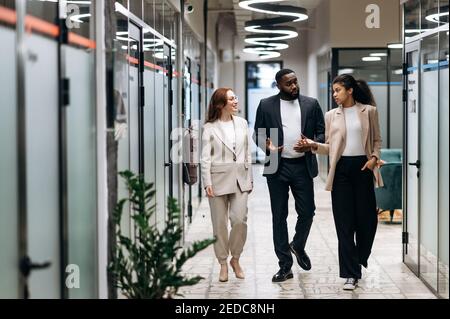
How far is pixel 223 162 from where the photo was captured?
6.64 meters

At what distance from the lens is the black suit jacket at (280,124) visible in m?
6.67

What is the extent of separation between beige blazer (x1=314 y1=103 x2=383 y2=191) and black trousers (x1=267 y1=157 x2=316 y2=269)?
355 mm

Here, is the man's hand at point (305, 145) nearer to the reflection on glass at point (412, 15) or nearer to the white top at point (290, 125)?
the white top at point (290, 125)

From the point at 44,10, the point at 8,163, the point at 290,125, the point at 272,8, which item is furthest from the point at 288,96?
the point at 272,8

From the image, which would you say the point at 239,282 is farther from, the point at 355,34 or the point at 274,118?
the point at 355,34

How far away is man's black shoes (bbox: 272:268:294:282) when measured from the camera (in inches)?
266

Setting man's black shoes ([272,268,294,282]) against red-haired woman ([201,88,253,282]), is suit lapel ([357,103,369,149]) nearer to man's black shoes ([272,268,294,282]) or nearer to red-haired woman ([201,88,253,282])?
red-haired woman ([201,88,253,282])

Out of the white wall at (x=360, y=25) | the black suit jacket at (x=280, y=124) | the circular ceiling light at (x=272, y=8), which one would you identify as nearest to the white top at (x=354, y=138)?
the black suit jacket at (x=280, y=124)

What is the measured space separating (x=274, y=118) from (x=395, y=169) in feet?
13.8

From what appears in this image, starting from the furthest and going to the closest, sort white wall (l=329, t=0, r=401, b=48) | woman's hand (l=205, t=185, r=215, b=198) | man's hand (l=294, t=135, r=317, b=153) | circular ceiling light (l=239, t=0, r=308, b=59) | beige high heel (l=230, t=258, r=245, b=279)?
1. white wall (l=329, t=0, r=401, b=48)
2. circular ceiling light (l=239, t=0, r=308, b=59)
3. beige high heel (l=230, t=258, r=245, b=279)
4. woman's hand (l=205, t=185, r=215, b=198)
5. man's hand (l=294, t=135, r=317, b=153)

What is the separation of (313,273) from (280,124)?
55.8 inches

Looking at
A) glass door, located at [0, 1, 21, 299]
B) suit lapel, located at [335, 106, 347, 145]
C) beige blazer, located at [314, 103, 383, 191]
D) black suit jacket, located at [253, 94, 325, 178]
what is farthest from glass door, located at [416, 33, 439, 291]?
glass door, located at [0, 1, 21, 299]

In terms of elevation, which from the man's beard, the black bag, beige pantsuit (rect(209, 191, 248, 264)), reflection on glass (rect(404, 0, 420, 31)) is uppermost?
reflection on glass (rect(404, 0, 420, 31))
